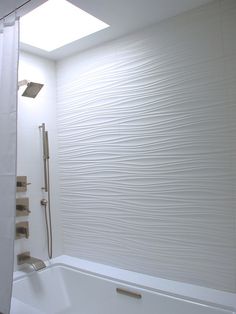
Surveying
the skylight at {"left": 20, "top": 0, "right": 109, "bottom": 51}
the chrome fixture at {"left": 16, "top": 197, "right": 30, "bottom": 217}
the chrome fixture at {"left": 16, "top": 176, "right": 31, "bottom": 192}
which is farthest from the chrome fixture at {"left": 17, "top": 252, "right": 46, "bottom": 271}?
the skylight at {"left": 20, "top": 0, "right": 109, "bottom": 51}

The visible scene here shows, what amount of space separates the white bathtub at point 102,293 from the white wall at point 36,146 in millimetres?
227

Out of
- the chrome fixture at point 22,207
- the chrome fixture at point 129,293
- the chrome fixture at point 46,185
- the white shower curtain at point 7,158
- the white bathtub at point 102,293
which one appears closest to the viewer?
the white shower curtain at point 7,158

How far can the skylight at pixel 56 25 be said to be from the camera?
1.99 metres

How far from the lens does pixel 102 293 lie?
2.11 metres

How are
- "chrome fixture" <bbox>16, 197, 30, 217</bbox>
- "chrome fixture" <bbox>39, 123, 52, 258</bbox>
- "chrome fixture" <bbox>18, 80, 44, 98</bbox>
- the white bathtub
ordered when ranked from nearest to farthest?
1. the white bathtub
2. "chrome fixture" <bbox>18, 80, 44, 98</bbox>
3. "chrome fixture" <bbox>16, 197, 30, 217</bbox>
4. "chrome fixture" <bbox>39, 123, 52, 258</bbox>

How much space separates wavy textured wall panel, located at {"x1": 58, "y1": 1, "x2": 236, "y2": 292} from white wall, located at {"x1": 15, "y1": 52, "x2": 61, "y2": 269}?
0.12 meters

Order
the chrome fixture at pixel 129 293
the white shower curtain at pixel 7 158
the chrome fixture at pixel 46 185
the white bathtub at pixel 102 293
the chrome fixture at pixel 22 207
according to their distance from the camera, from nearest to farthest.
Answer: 1. the white shower curtain at pixel 7 158
2. the white bathtub at pixel 102 293
3. the chrome fixture at pixel 129 293
4. the chrome fixture at pixel 22 207
5. the chrome fixture at pixel 46 185

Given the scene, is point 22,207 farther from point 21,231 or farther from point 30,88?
point 30,88

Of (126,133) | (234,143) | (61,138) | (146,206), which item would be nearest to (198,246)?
(146,206)

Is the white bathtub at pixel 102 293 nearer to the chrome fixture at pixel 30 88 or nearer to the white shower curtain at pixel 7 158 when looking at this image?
the white shower curtain at pixel 7 158

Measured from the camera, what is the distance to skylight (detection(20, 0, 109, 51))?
6.53ft

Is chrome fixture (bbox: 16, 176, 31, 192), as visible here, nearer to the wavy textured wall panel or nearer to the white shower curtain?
the wavy textured wall panel

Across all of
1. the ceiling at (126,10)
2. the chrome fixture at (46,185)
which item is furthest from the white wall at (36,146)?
the ceiling at (126,10)

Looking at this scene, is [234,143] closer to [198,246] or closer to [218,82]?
[218,82]
